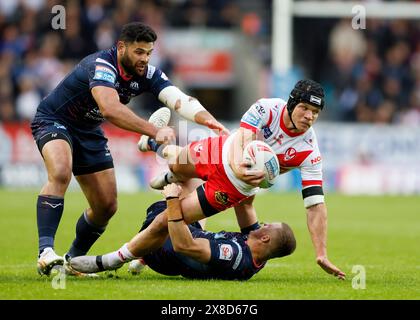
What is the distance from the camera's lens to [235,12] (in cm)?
2733

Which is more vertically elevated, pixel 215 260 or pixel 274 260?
pixel 215 260

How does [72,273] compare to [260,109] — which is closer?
[72,273]

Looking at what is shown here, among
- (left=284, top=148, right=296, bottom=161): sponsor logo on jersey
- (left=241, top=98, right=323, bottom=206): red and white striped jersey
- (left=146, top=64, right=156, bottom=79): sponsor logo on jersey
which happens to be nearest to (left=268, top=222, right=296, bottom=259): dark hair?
(left=241, top=98, right=323, bottom=206): red and white striped jersey

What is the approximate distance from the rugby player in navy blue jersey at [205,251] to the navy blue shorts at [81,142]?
44.2 inches

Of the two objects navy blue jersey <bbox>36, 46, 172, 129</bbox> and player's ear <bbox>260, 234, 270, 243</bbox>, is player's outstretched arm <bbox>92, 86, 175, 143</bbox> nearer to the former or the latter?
navy blue jersey <bbox>36, 46, 172, 129</bbox>

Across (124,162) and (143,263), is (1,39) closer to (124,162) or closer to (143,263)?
(124,162)

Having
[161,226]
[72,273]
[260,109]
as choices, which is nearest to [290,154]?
[260,109]

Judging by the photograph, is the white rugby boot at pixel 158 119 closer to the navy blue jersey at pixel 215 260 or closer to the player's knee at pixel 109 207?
the player's knee at pixel 109 207

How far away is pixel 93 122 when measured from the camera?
9773mm

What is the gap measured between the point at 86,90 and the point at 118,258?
1.75m

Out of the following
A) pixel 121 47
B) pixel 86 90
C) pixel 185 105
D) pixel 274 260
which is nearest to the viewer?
pixel 121 47

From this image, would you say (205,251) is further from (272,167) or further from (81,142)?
(81,142)

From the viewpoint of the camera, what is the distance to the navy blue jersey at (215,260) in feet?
28.5
